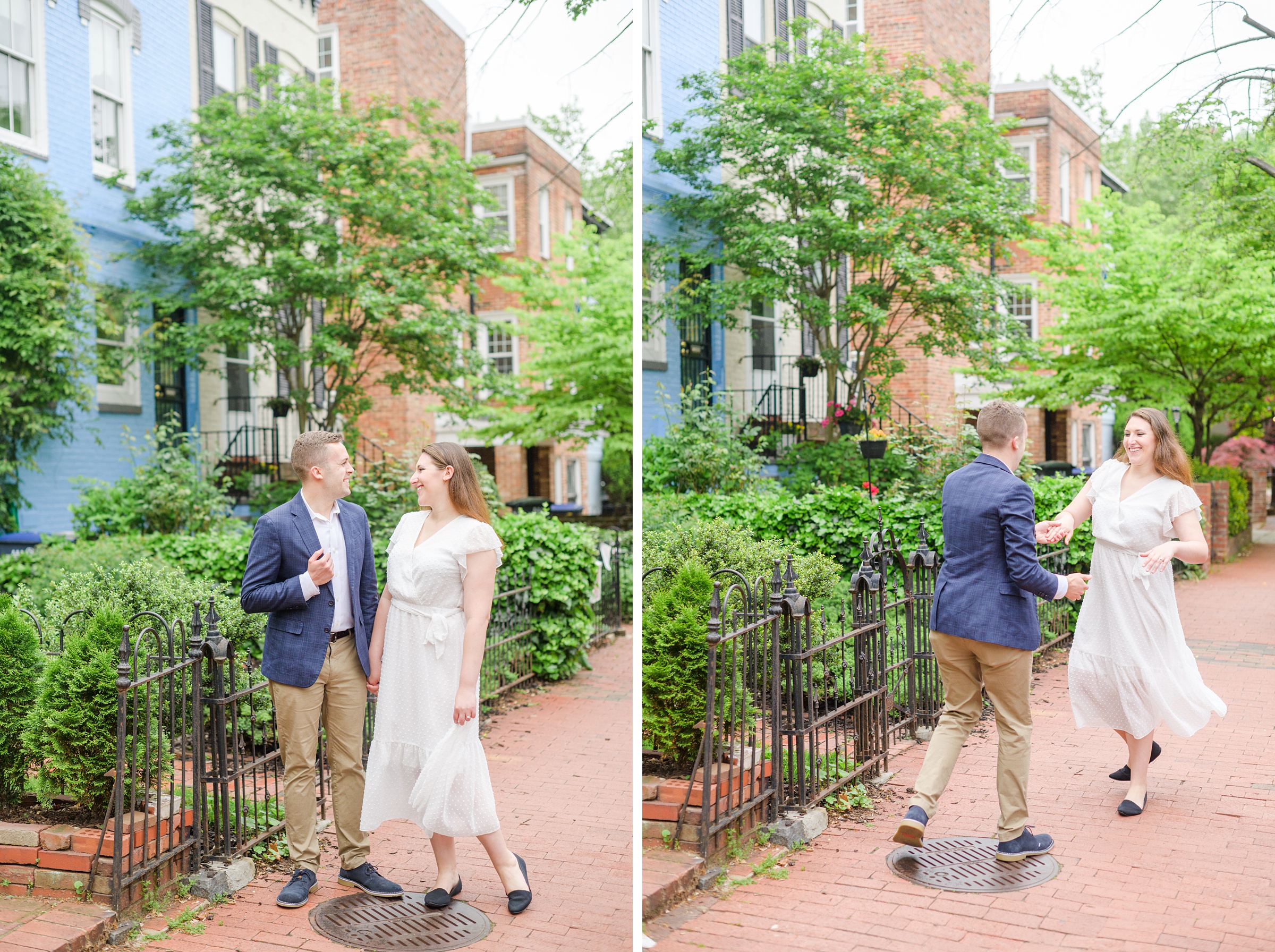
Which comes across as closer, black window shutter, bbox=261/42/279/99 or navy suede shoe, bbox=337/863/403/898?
navy suede shoe, bbox=337/863/403/898

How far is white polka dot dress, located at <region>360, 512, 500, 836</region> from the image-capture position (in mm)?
2859

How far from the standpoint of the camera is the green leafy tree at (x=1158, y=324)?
12.0 ft

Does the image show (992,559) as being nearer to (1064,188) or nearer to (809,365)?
(809,365)

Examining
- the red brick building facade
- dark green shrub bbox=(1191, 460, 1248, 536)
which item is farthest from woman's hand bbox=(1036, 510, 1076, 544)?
the red brick building facade

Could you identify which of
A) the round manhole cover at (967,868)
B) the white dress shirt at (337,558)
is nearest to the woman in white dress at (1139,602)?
the round manhole cover at (967,868)

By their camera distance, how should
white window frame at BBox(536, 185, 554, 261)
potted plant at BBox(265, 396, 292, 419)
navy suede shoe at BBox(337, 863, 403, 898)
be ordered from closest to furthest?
navy suede shoe at BBox(337, 863, 403, 898) < white window frame at BBox(536, 185, 554, 261) < potted plant at BBox(265, 396, 292, 419)

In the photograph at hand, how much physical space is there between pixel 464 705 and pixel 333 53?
7.72 m

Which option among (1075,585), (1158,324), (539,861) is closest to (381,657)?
(539,861)

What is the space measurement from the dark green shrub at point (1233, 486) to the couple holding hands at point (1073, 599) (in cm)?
33

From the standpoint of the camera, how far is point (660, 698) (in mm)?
3105

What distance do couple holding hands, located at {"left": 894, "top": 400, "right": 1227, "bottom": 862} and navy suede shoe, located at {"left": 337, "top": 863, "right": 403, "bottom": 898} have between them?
160 cm

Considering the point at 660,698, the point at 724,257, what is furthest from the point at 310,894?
the point at 724,257

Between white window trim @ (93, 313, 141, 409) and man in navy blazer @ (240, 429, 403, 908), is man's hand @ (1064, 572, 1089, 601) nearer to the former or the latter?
man in navy blazer @ (240, 429, 403, 908)

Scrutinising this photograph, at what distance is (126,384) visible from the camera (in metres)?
8.27
